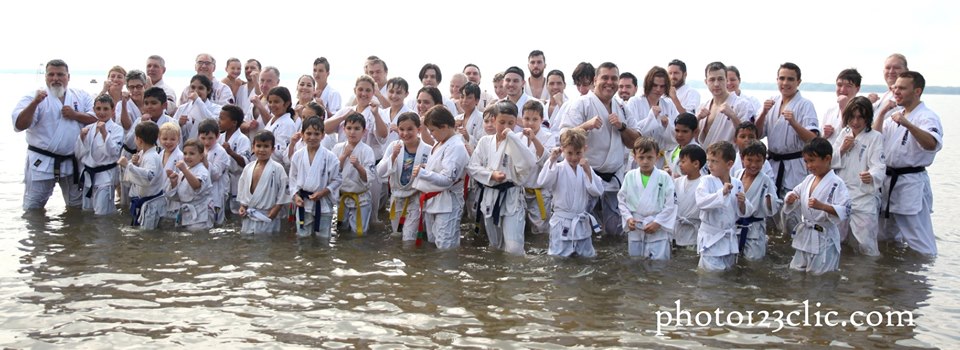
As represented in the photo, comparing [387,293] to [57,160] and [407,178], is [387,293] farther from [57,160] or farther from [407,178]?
[57,160]

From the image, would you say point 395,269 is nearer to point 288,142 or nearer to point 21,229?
point 288,142

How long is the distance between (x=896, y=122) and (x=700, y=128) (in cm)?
197

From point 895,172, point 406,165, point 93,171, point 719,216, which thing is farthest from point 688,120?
point 93,171

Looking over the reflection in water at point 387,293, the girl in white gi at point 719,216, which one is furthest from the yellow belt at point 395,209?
the girl in white gi at point 719,216

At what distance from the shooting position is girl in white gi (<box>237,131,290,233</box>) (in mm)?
8031

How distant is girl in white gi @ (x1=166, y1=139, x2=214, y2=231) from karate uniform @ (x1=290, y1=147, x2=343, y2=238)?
A: 3.28ft

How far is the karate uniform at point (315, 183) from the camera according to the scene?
26.0 ft

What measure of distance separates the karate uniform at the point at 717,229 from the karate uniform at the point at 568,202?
980 mm

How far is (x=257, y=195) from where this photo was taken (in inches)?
317

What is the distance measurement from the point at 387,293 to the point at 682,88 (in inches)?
199

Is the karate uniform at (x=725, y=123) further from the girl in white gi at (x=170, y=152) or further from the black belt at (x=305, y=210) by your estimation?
the girl in white gi at (x=170, y=152)

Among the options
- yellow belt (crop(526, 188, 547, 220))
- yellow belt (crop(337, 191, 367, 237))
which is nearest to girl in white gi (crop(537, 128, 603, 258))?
yellow belt (crop(526, 188, 547, 220))

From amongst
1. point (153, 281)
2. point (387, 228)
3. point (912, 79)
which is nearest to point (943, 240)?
point (912, 79)

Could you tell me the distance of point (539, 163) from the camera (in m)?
7.65
